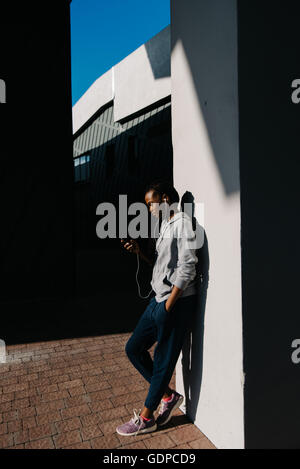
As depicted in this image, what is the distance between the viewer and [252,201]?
2.16m

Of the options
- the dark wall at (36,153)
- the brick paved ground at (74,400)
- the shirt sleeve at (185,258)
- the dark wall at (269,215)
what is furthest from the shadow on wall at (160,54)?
the shirt sleeve at (185,258)

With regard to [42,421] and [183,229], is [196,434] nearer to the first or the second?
[42,421]

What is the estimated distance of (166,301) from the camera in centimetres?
→ 249

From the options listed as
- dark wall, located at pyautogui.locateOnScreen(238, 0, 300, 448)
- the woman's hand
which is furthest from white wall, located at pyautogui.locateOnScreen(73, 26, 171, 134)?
the woman's hand

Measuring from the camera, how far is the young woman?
2445mm

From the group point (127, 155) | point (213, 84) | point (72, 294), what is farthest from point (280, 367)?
point (127, 155)

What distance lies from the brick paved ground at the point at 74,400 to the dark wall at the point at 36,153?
291 cm

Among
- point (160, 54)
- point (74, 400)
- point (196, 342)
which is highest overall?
point (160, 54)

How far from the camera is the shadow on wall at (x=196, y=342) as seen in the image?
8.48 feet

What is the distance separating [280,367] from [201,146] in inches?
61.7

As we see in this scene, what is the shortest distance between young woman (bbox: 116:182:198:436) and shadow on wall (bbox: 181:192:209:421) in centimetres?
7

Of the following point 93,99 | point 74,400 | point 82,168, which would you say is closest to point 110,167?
point 93,99

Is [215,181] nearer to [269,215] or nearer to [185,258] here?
[269,215]

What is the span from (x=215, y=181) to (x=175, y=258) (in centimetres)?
60
